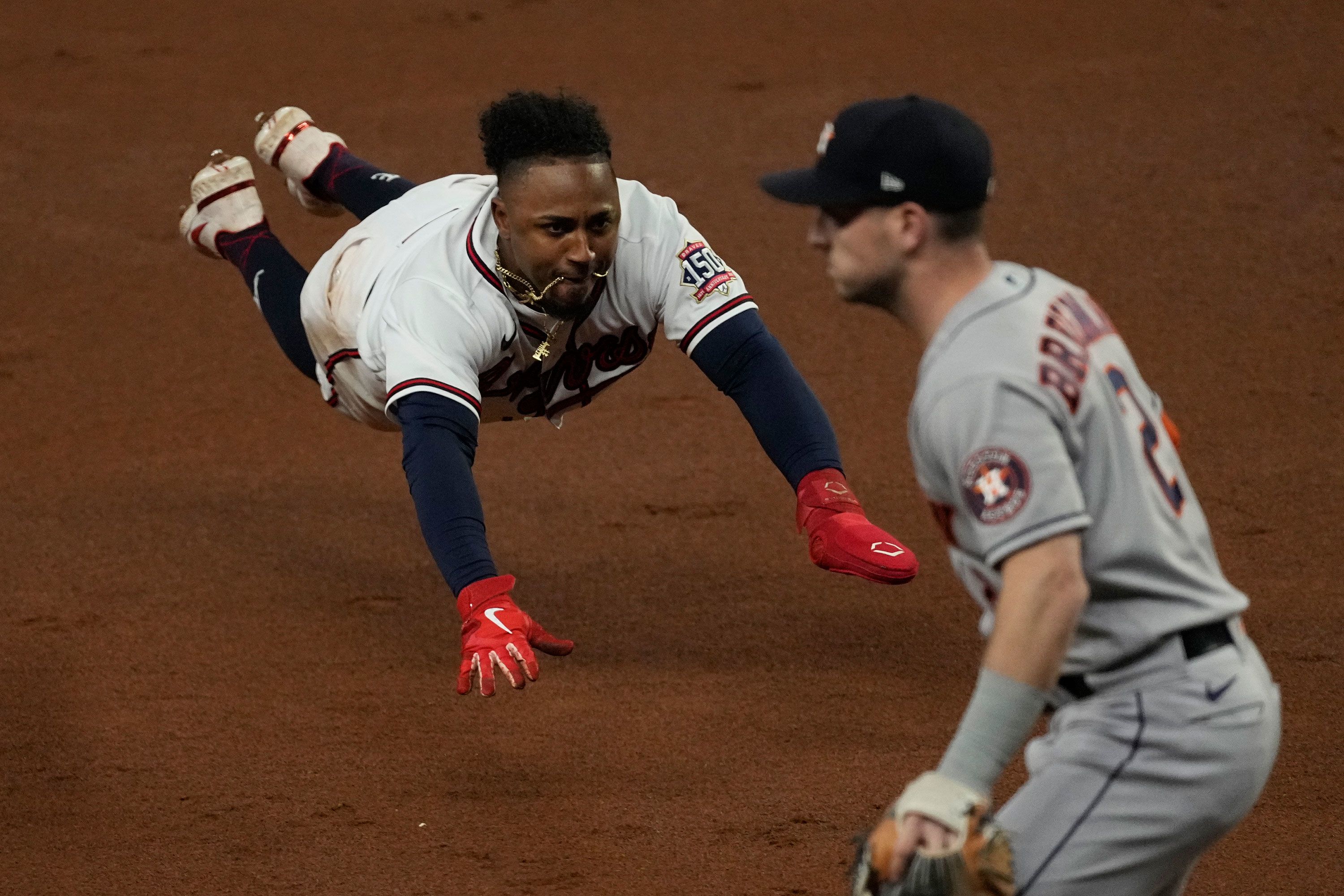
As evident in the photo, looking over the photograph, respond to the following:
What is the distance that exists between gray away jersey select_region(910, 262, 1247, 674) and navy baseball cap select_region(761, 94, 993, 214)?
14 cm

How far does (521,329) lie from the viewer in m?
3.96

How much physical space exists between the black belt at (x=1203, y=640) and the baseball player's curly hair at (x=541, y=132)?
201cm

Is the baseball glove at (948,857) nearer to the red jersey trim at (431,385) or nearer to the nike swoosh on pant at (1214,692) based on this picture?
the nike swoosh on pant at (1214,692)

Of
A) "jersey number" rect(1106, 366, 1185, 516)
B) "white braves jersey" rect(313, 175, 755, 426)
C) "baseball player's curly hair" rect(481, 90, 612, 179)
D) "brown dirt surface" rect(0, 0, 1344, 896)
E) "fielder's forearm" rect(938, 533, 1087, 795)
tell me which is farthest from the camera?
"brown dirt surface" rect(0, 0, 1344, 896)

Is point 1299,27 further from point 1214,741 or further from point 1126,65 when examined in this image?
point 1214,741

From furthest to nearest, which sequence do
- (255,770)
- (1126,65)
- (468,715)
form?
1. (1126,65)
2. (468,715)
3. (255,770)

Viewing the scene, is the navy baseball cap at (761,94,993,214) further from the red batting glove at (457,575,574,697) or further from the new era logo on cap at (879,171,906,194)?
the red batting glove at (457,575,574,697)

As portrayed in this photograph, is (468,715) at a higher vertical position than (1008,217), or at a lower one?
lower

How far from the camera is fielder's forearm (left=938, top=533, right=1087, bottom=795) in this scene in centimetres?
195

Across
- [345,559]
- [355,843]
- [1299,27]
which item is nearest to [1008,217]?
[1299,27]

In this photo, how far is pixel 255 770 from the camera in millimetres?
4188

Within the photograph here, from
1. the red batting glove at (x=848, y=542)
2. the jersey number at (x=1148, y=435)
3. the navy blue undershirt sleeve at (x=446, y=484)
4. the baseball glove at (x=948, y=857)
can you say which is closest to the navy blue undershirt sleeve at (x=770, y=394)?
the red batting glove at (x=848, y=542)

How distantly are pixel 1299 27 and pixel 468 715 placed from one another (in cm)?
672

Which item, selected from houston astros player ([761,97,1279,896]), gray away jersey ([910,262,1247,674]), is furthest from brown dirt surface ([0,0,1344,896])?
gray away jersey ([910,262,1247,674])
